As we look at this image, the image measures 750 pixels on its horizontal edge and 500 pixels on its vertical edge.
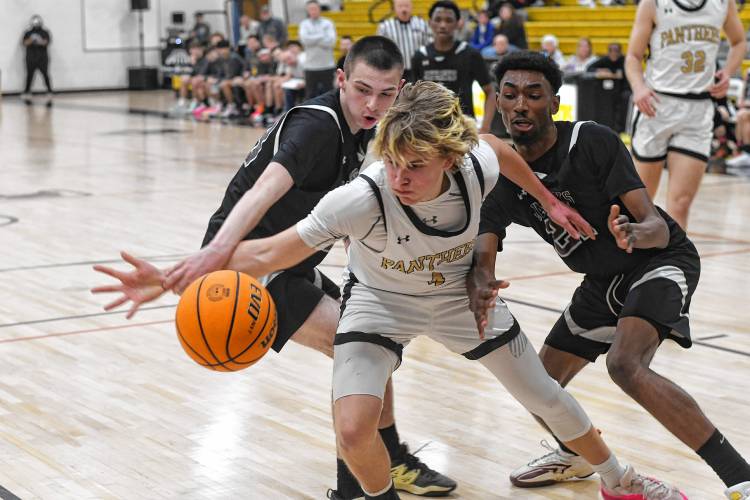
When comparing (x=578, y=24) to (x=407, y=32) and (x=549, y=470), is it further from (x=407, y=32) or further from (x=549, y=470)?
(x=549, y=470)

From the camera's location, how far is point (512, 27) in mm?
18484

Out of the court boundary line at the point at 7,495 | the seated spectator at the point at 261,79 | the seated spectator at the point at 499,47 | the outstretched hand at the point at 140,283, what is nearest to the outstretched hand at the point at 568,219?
the outstretched hand at the point at 140,283

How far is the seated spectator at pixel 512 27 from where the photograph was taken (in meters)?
18.5

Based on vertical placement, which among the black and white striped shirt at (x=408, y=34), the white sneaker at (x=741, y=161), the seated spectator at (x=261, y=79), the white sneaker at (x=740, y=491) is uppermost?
the black and white striped shirt at (x=408, y=34)

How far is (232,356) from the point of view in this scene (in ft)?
12.1

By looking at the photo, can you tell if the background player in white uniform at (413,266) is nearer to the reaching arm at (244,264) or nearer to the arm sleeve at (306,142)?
the reaching arm at (244,264)

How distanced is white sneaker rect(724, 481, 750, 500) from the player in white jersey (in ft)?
11.1

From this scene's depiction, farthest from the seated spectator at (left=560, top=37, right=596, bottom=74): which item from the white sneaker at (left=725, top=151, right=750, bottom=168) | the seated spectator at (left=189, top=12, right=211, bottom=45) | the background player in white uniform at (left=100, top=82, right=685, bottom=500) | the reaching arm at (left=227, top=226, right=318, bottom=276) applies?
the reaching arm at (left=227, top=226, right=318, bottom=276)

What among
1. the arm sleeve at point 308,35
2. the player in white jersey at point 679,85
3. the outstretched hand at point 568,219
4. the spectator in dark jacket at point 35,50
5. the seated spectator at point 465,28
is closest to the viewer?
the outstretched hand at point 568,219

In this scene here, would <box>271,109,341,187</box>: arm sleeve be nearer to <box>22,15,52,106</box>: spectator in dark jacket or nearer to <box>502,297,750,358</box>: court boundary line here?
<box>502,297,750,358</box>: court boundary line

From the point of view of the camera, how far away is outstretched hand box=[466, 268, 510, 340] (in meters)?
3.57

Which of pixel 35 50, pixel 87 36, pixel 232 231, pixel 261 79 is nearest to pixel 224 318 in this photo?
pixel 232 231

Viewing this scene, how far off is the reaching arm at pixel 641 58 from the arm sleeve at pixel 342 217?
3.82 meters

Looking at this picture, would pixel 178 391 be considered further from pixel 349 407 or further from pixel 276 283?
pixel 349 407
